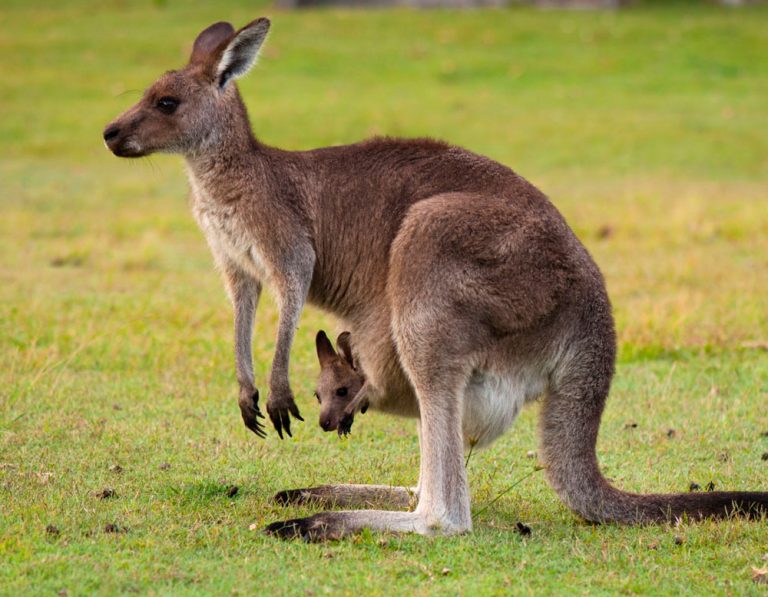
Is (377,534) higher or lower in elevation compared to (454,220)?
lower

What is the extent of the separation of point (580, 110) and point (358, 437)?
14956 millimetres

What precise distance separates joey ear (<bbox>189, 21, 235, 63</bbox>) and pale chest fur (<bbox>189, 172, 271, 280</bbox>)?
57cm

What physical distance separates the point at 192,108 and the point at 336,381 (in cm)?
137

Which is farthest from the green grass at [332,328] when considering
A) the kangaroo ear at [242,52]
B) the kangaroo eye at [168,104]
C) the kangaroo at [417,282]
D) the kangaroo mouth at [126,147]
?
the kangaroo ear at [242,52]

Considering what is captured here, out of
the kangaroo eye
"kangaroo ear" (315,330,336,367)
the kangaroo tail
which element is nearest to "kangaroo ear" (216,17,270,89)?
the kangaroo eye

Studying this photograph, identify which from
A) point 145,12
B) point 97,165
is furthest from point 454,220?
point 145,12

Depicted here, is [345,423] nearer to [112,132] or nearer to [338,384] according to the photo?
[338,384]

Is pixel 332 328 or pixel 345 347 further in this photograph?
pixel 332 328

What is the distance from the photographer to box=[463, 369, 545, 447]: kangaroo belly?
16.0 ft

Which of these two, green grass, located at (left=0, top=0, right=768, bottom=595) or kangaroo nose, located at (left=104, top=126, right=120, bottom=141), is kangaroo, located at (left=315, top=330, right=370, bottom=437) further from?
kangaroo nose, located at (left=104, top=126, right=120, bottom=141)

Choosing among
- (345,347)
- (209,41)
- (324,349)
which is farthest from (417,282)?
(209,41)

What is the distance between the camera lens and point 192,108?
215 inches

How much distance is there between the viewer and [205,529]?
480 centimetres

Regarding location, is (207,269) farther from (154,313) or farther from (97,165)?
(97,165)
